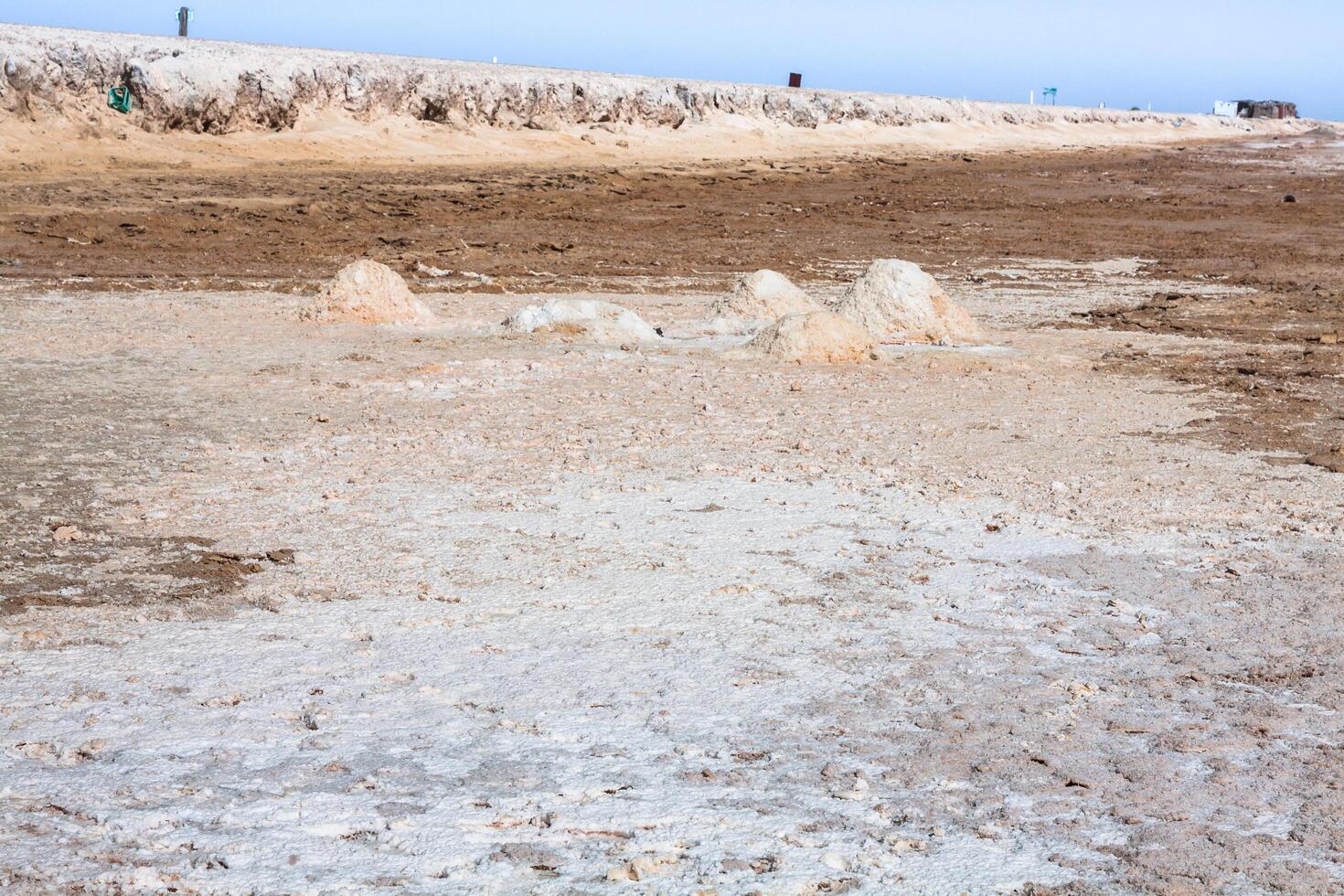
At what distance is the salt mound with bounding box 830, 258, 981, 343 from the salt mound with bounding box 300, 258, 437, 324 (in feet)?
10.6

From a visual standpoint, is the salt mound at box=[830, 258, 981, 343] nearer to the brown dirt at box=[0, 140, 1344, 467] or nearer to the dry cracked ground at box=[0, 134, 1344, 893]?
the brown dirt at box=[0, 140, 1344, 467]

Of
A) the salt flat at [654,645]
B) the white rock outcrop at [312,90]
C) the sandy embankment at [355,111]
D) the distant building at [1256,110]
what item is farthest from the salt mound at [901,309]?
the distant building at [1256,110]

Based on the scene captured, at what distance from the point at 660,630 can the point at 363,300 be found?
22.6ft

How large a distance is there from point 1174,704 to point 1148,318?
856cm

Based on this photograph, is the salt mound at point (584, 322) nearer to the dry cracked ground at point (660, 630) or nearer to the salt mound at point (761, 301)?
the salt mound at point (761, 301)

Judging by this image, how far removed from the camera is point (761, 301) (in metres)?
11.0

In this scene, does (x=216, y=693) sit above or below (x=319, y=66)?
below

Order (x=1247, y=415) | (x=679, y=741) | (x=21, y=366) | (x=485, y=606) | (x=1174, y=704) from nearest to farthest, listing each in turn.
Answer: (x=679, y=741)
(x=1174, y=704)
(x=485, y=606)
(x=1247, y=415)
(x=21, y=366)

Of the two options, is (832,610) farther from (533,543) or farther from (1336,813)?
(1336,813)

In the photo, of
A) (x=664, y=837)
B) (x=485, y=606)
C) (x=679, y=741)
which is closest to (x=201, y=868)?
(x=664, y=837)

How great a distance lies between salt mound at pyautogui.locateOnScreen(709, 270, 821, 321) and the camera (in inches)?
432

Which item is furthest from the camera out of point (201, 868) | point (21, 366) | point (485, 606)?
point (21, 366)

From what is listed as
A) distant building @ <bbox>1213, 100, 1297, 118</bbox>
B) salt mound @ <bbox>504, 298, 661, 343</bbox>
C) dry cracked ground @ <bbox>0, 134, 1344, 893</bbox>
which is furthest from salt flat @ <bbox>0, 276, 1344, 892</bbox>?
distant building @ <bbox>1213, 100, 1297, 118</bbox>

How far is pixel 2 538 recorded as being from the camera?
5395 mm
